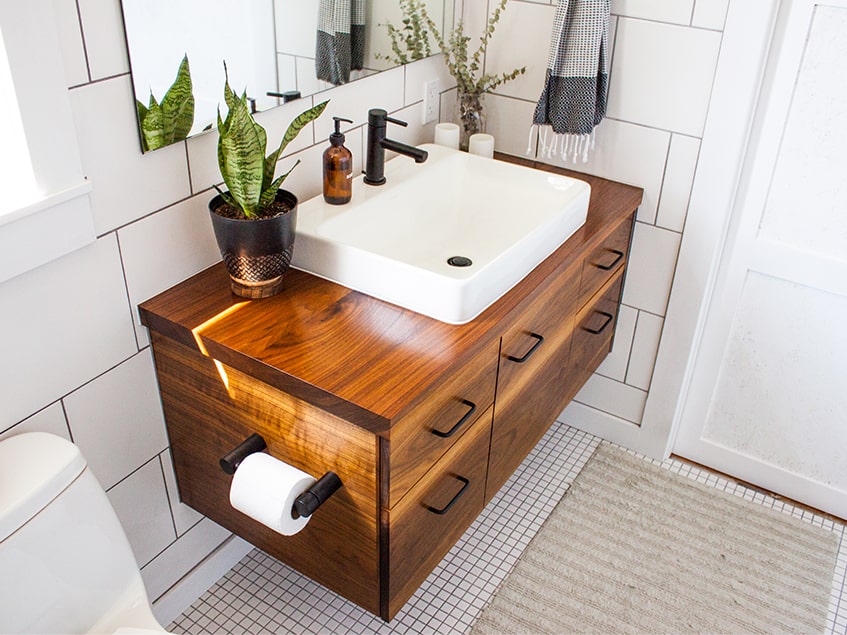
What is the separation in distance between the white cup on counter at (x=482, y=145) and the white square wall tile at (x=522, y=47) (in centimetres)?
16

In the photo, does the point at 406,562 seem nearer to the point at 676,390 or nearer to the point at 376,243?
the point at 376,243

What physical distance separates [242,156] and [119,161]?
0.65 feet

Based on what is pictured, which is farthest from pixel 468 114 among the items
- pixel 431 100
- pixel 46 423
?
pixel 46 423

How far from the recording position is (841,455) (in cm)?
211

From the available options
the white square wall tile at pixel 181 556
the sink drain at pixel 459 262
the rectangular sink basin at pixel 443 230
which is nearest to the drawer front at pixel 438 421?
the rectangular sink basin at pixel 443 230

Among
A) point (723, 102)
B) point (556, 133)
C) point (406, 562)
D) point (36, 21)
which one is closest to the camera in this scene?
point (36, 21)

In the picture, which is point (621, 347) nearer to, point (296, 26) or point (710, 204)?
point (710, 204)

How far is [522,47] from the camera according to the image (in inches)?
79.4

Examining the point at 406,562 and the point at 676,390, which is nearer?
the point at 406,562

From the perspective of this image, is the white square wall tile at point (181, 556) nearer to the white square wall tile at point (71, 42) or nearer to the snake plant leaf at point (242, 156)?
the snake plant leaf at point (242, 156)

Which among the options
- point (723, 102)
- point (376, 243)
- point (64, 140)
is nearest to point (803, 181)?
point (723, 102)

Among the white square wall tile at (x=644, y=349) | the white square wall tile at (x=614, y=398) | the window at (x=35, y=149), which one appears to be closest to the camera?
the window at (x=35, y=149)

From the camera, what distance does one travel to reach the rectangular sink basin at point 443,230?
143cm

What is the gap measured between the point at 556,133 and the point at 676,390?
2.57 feet
